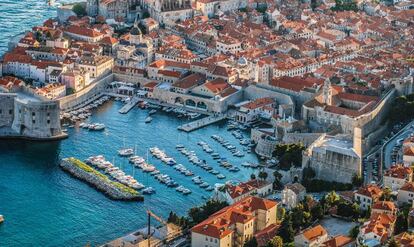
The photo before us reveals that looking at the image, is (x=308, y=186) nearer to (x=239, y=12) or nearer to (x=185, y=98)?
(x=185, y=98)

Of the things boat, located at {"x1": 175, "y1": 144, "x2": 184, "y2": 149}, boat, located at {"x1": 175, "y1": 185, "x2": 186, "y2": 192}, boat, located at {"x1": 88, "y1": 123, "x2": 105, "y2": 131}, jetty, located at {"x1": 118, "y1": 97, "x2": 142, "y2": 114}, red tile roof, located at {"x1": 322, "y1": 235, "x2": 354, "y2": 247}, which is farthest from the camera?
jetty, located at {"x1": 118, "y1": 97, "x2": 142, "y2": 114}

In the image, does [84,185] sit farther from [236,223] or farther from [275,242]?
[275,242]

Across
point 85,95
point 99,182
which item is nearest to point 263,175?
point 99,182

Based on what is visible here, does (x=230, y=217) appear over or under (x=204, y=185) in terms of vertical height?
over

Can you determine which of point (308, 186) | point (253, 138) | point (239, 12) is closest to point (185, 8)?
point (239, 12)

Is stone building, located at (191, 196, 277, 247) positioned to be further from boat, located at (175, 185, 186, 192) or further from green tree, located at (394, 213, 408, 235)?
boat, located at (175, 185, 186, 192)

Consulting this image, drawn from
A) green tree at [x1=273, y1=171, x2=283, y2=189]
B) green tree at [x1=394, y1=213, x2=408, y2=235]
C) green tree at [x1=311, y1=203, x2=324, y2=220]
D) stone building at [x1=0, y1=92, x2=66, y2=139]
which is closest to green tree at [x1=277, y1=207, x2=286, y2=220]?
green tree at [x1=311, y1=203, x2=324, y2=220]
